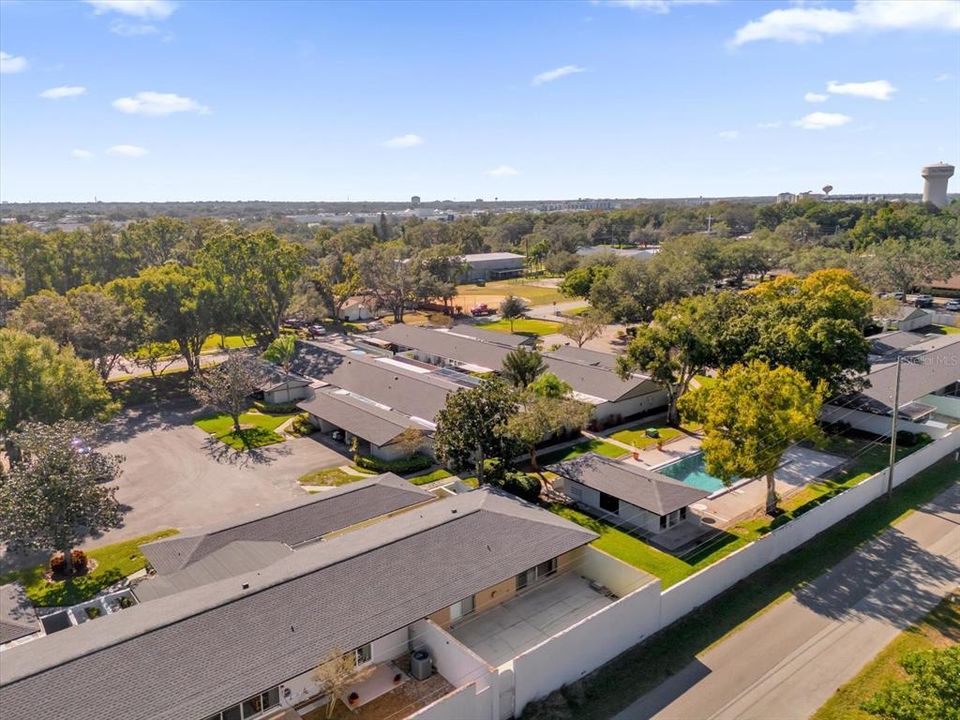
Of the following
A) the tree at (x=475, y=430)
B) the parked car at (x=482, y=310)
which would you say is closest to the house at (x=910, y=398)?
the tree at (x=475, y=430)

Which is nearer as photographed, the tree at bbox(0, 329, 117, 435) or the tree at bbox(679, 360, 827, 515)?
A: the tree at bbox(679, 360, 827, 515)

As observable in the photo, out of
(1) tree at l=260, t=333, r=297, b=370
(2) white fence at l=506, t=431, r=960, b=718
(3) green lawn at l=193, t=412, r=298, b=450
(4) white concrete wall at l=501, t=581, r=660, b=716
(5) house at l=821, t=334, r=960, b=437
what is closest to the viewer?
(4) white concrete wall at l=501, t=581, r=660, b=716

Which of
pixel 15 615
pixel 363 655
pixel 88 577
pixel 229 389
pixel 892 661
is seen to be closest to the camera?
pixel 363 655

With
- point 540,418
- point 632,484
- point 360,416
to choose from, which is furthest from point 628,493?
point 360,416

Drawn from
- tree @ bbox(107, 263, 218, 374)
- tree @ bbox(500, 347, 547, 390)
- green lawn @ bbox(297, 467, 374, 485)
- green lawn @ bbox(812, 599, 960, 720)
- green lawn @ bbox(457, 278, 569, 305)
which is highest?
tree @ bbox(107, 263, 218, 374)

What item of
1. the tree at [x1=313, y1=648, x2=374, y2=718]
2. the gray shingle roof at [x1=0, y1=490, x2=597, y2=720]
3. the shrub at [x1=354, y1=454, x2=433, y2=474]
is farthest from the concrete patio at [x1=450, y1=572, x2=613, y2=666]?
the shrub at [x1=354, y1=454, x2=433, y2=474]

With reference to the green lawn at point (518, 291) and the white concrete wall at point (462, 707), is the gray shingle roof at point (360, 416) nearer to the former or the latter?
the white concrete wall at point (462, 707)

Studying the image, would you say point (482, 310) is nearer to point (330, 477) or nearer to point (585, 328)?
point (585, 328)

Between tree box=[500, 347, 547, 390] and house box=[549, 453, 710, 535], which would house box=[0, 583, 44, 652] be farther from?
tree box=[500, 347, 547, 390]
